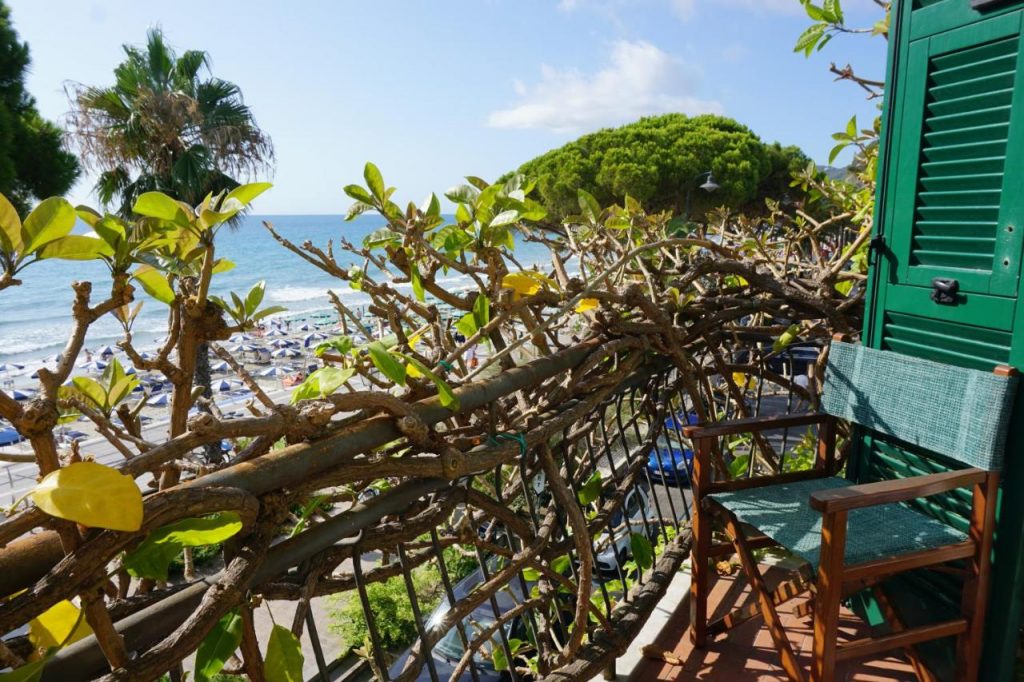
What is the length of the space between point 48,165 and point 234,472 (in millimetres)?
13018

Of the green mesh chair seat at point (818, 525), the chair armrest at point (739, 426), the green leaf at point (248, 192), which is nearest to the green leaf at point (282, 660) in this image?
the green leaf at point (248, 192)

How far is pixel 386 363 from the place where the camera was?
977 millimetres

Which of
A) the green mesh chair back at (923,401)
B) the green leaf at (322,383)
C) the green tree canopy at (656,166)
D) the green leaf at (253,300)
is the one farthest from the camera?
the green tree canopy at (656,166)

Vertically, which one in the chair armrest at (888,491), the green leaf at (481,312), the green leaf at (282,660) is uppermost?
the green leaf at (481,312)

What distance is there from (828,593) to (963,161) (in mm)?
1103

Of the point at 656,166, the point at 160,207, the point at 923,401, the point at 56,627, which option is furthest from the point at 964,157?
the point at 656,166

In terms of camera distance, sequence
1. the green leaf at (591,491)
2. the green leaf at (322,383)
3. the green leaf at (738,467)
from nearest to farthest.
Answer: the green leaf at (322,383) < the green leaf at (591,491) < the green leaf at (738,467)

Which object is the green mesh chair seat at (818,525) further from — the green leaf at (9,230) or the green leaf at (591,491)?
the green leaf at (9,230)

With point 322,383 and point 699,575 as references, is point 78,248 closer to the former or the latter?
point 322,383

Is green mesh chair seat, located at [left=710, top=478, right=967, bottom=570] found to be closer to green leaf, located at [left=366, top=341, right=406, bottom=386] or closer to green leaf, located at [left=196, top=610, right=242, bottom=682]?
green leaf, located at [left=366, top=341, right=406, bottom=386]

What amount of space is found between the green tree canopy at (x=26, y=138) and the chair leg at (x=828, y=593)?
1242 cm

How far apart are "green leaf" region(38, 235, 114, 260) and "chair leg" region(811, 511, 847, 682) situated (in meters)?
1.42

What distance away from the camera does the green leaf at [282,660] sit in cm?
80

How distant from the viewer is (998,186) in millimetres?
1557
